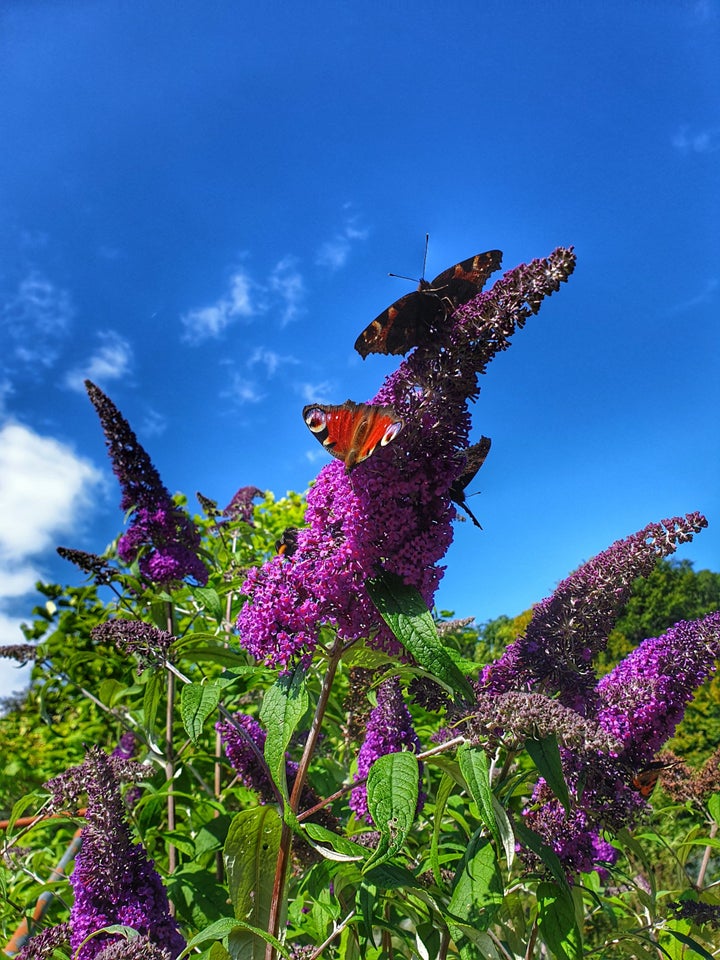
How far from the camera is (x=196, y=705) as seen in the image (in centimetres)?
226

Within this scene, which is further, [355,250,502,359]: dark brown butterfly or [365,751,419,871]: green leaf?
[355,250,502,359]: dark brown butterfly

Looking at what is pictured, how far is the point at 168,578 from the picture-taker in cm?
371

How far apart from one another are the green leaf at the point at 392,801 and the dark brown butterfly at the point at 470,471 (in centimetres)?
68

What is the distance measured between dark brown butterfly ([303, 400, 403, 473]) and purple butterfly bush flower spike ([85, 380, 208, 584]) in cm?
204

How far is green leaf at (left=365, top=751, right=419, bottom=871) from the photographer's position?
1.56 meters

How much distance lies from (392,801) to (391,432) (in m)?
0.84

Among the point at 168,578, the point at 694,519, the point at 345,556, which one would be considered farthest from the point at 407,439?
the point at 168,578

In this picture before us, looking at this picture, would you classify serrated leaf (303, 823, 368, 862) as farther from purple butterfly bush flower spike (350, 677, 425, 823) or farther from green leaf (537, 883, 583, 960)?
purple butterfly bush flower spike (350, 677, 425, 823)

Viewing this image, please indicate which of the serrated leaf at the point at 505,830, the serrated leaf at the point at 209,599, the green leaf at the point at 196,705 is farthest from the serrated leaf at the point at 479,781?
the serrated leaf at the point at 209,599

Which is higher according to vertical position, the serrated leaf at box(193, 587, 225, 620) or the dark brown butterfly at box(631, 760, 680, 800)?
the serrated leaf at box(193, 587, 225, 620)

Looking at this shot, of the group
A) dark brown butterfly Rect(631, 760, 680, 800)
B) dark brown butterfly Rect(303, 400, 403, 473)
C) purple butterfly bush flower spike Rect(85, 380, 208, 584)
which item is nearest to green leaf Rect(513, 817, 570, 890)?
dark brown butterfly Rect(631, 760, 680, 800)

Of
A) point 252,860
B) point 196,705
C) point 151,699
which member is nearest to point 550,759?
point 252,860

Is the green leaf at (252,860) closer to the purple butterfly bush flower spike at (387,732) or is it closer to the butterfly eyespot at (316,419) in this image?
the purple butterfly bush flower spike at (387,732)

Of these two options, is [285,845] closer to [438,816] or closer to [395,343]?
[438,816]
